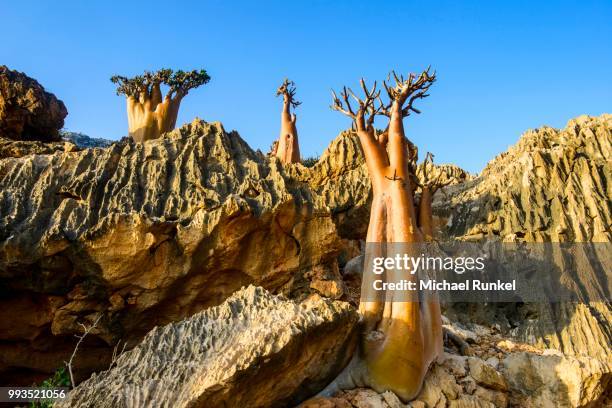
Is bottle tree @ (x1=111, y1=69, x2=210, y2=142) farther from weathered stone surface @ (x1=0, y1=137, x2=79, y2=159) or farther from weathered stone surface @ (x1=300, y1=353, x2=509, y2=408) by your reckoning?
weathered stone surface @ (x1=300, y1=353, x2=509, y2=408)

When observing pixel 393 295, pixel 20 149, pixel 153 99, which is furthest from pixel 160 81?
pixel 393 295

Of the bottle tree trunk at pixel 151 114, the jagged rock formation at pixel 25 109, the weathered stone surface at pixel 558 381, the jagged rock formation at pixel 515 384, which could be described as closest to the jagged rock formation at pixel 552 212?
the jagged rock formation at pixel 515 384

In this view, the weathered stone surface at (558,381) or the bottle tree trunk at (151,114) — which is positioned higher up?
the bottle tree trunk at (151,114)

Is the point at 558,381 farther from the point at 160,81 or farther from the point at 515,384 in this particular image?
the point at 160,81

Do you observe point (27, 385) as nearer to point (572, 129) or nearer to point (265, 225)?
point (265, 225)

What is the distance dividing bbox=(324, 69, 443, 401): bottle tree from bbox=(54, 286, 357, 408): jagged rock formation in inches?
16.0

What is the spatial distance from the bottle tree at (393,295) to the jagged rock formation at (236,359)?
41 cm

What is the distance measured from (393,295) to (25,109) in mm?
13596

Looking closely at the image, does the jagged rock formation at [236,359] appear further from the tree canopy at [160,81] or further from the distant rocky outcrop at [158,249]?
the tree canopy at [160,81]

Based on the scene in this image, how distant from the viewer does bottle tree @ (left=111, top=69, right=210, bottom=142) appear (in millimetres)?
16891

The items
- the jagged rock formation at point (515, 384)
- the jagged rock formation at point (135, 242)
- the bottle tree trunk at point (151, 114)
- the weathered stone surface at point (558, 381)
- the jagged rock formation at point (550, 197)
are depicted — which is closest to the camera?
the jagged rock formation at point (515, 384)

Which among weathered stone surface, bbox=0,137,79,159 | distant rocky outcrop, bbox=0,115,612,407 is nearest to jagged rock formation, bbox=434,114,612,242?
distant rocky outcrop, bbox=0,115,612,407

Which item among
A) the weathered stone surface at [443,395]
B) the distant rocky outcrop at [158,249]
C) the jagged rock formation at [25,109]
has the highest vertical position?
the jagged rock formation at [25,109]

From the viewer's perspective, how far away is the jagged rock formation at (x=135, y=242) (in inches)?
297
